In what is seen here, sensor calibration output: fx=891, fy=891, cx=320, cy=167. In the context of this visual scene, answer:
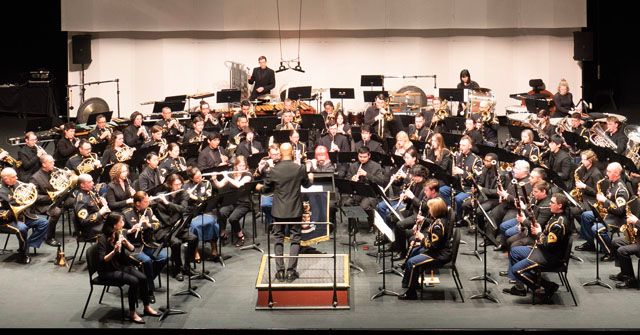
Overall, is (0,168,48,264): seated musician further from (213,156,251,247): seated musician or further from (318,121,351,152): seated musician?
(318,121,351,152): seated musician

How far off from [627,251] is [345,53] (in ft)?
42.3

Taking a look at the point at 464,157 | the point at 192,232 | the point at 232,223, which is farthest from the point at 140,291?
the point at 464,157

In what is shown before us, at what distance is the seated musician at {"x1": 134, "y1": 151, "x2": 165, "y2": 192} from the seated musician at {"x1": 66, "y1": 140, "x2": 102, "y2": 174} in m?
1.12

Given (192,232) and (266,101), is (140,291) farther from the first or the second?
(266,101)

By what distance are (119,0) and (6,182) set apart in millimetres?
10770

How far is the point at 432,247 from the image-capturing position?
10688mm

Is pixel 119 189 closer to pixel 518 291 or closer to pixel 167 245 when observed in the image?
pixel 167 245

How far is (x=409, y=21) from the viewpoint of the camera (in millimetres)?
22250

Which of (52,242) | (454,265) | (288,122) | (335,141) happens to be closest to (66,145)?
(52,242)

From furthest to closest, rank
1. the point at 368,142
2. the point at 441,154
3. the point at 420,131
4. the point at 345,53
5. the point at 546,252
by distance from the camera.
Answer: the point at 345,53, the point at 420,131, the point at 368,142, the point at 441,154, the point at 546,252

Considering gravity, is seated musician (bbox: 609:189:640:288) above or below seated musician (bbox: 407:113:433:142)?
below

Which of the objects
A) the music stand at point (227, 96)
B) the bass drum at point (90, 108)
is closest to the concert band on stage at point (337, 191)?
the music stand at point (227, 96)

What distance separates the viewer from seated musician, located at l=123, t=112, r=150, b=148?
1639cm

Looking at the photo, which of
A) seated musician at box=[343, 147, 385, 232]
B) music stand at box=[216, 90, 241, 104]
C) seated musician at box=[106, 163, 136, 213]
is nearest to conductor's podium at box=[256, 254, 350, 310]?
seated musician at box=[106, 163, 136, 213]
